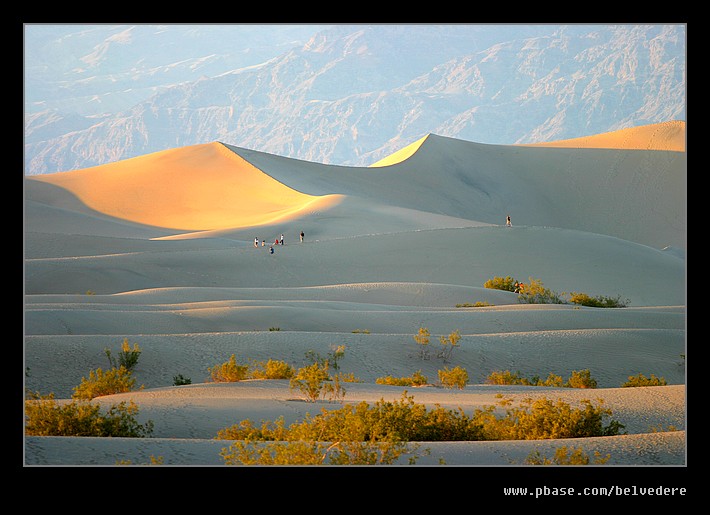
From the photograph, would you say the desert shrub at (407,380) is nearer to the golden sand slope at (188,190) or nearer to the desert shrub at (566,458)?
the desert shrub at (566,458)

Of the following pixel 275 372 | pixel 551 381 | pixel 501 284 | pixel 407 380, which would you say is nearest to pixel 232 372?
pixel 275 372

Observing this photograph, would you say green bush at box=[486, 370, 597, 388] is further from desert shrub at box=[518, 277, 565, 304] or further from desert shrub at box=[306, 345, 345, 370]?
desert shrub at box=[518, 277, 565, 304]

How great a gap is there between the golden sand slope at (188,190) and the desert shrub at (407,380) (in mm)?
43188

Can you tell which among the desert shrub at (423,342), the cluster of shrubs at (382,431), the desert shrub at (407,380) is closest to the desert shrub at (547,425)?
the cluster of shrubs at (382,431)

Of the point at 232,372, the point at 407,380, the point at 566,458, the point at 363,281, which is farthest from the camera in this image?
the point at 363,281

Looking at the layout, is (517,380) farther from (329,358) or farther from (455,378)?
(329,358)

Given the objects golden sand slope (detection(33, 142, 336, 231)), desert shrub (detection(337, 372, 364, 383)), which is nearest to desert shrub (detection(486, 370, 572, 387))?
desert shrub (detection(337, 372, 364, 383))

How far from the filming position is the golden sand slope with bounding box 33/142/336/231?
65375 mm

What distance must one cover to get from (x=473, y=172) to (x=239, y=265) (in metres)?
45.1

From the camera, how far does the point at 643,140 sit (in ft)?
266

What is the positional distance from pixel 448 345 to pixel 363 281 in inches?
691
